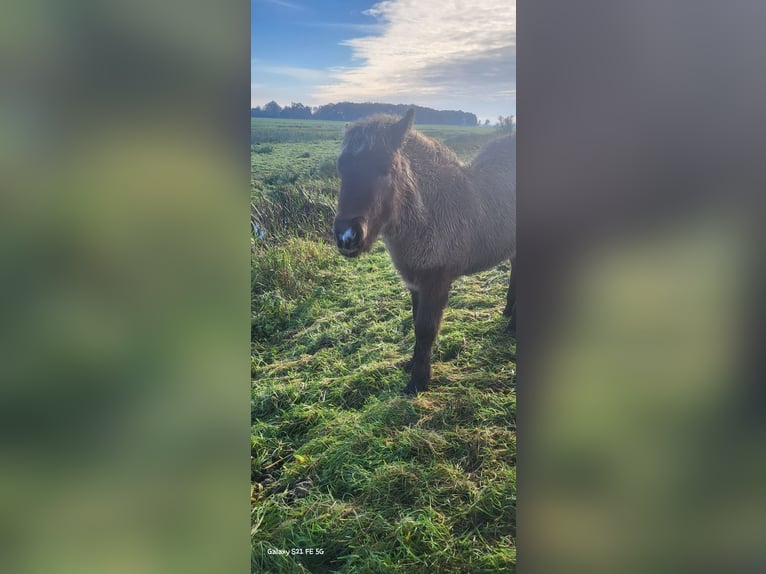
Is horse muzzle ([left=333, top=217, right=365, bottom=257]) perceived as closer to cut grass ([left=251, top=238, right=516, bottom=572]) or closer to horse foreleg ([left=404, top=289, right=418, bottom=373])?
cut grass ([left=251, top=238, right=516, bottom=572])

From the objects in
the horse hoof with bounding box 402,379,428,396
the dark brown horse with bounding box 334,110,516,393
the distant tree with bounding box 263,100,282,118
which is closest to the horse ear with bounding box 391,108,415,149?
the dark brown horse with bounding box 334,110,516,393

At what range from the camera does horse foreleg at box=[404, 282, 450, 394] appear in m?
1.74

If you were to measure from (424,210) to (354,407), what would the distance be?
2.74ft

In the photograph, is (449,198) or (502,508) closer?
(502,508)

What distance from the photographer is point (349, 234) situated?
172 cm

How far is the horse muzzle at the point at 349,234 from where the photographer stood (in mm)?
1722

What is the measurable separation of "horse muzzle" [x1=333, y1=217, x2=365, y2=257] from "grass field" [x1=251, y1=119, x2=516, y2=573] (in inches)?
1.7
